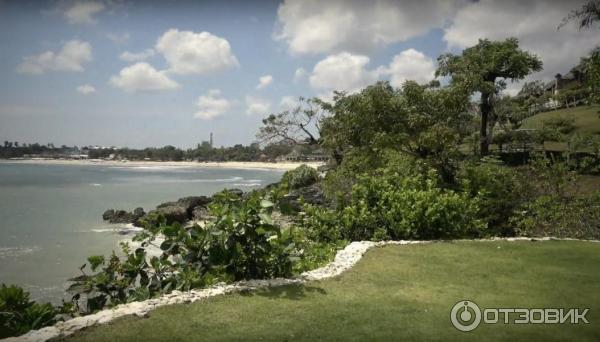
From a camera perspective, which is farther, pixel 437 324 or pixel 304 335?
pixel 437 324

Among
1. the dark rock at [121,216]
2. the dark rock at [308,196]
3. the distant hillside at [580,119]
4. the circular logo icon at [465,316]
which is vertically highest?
the distant hillside at [580,119]

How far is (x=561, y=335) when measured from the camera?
14.2ft

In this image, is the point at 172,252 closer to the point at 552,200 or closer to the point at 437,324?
the point at 437,324

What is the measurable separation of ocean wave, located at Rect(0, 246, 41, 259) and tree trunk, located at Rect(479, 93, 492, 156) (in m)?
23.7

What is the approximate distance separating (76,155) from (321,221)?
654 ft

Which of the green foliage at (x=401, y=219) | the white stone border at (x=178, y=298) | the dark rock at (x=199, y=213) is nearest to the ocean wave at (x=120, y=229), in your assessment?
the dark rock at (x=199, y=213)

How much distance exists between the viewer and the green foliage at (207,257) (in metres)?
5.47

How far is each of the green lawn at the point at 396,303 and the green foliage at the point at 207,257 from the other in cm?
63

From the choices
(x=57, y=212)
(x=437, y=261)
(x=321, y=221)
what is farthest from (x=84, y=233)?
(x=437, y=261)

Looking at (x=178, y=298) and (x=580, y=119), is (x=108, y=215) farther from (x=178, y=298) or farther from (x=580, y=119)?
(x=580, y=119)

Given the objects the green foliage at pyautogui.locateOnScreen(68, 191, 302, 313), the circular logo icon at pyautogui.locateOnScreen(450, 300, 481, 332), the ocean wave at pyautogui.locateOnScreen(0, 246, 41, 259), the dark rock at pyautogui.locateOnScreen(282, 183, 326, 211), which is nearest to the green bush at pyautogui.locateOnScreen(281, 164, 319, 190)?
the dark rock at pyautogui.locateOnScreen(282, 183, 326, 211)

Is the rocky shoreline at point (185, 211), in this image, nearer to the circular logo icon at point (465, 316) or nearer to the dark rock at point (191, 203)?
the dark rock at point (191, 203)

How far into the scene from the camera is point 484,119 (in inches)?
1052

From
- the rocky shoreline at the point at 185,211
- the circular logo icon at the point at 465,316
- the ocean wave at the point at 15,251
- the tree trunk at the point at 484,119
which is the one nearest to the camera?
the circular logo icon at the point at 465,316
